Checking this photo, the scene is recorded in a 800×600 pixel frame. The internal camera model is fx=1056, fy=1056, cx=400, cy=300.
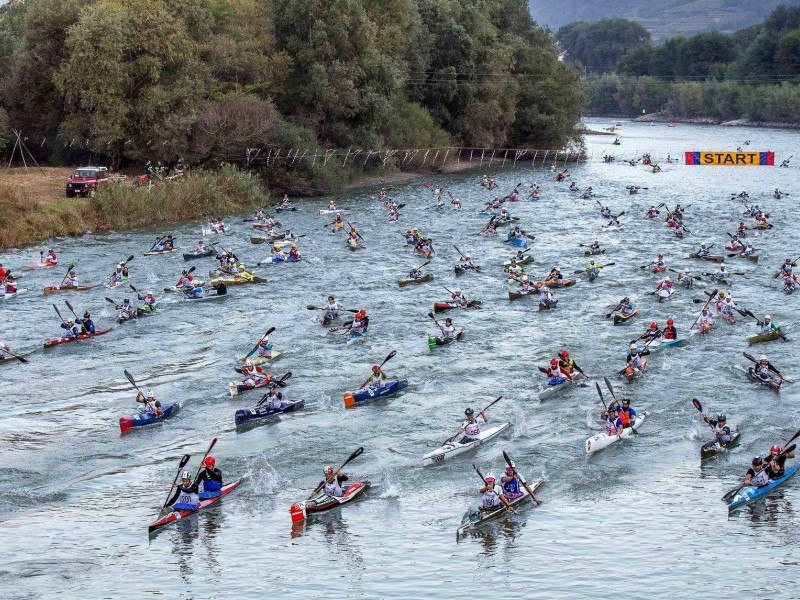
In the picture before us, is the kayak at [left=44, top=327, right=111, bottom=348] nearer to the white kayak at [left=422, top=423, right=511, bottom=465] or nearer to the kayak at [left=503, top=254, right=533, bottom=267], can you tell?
the white kayak at [left=422, top=423, right=511, bottom=465]

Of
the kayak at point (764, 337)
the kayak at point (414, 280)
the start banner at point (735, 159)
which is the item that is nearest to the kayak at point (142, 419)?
the kayak at point (414, 280)

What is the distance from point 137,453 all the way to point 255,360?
8936mm

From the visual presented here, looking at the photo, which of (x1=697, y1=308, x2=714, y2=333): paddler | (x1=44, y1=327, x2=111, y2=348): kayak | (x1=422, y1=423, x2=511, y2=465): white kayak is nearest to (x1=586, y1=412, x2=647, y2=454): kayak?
(x1=422, y1=423, x2=511, y2=465): white kayak

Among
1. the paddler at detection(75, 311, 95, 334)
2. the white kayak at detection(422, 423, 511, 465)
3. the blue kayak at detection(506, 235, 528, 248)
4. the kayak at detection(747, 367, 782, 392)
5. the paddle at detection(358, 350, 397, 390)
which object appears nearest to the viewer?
the white kayak at detection(422, 423, 511, 465)

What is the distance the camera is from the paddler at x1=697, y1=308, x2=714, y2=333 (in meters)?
43.9

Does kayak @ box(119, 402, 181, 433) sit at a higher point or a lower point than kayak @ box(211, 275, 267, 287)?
lower

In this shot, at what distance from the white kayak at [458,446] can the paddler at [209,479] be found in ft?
20.2

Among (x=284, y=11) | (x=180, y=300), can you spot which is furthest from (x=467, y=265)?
(x=284, y=11)

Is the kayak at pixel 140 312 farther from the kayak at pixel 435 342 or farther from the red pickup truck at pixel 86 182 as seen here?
the red pickup truck at pixel 86 182

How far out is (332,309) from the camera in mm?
46250

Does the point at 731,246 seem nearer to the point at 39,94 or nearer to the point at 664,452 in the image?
the point at 664,452

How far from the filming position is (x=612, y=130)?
177 m

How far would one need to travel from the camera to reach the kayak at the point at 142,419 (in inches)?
1331

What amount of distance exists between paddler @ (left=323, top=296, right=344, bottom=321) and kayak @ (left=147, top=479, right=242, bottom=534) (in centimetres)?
1649
